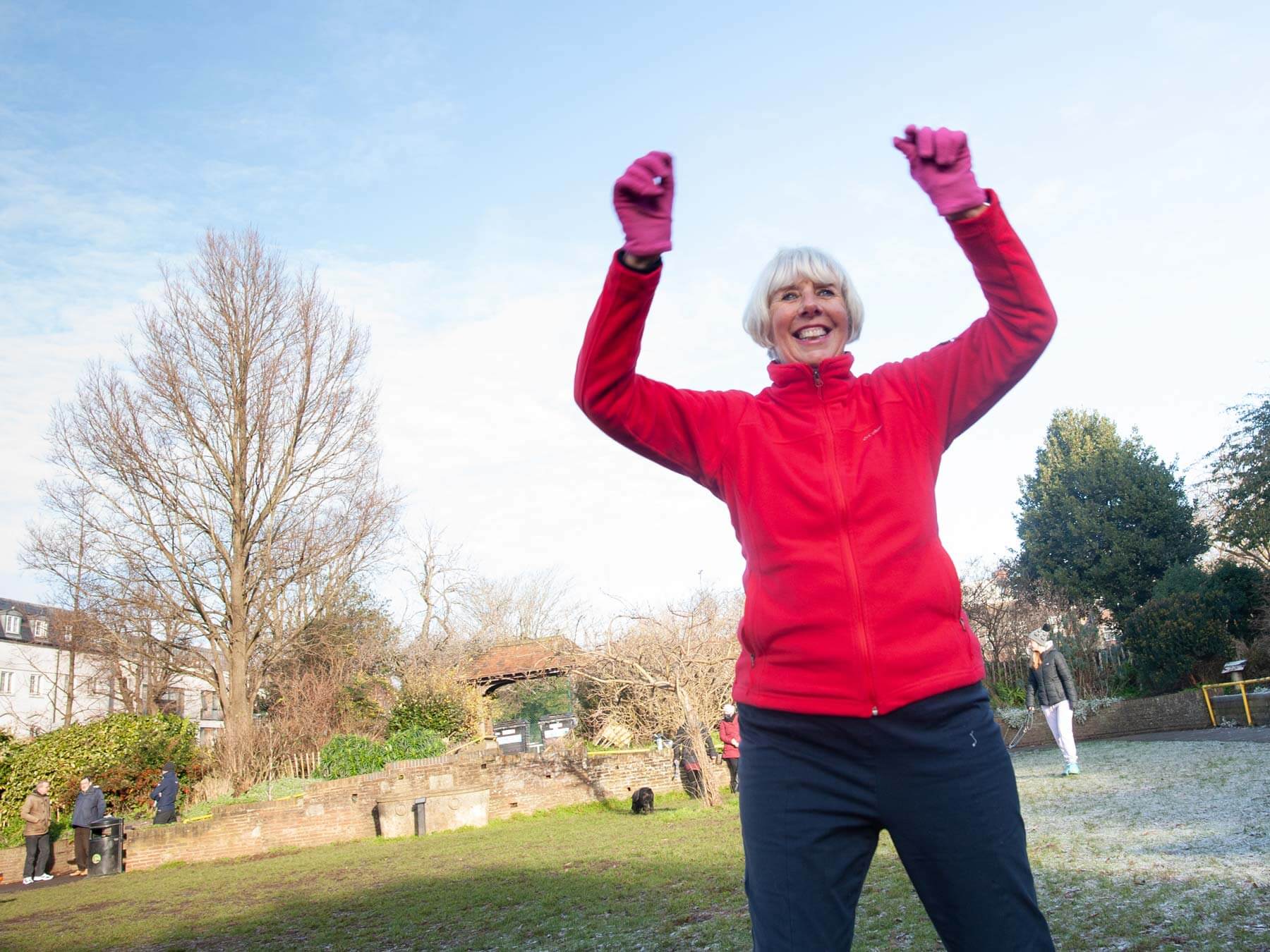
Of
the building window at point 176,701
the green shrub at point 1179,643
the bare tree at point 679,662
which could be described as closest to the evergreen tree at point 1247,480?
the green shrub at point 1179,643

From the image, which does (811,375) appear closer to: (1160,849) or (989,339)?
(989,339)

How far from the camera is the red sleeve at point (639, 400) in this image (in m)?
1.98

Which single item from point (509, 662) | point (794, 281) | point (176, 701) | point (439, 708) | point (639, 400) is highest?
point (176, 701)

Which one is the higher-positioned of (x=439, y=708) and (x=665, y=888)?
(x=439, y=708)

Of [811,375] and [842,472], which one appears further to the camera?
[811,375]

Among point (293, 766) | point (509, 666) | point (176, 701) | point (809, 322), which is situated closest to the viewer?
point (809, 322)

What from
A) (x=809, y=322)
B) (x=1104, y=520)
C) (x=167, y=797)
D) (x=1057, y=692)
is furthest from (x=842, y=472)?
(x=1104, y=520)

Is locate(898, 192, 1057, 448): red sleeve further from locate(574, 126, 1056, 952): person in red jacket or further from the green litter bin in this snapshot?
the green litter bin

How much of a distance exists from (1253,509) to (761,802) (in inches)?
883

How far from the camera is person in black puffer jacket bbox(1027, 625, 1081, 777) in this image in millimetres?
10852

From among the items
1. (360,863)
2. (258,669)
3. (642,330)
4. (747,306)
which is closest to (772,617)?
(642,330)

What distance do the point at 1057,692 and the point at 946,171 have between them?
10495mm

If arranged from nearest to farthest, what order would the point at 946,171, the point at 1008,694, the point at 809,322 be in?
the point at 946,171, the point at 809,322, the point at 1008,694

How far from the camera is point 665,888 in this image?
690 centimetres
